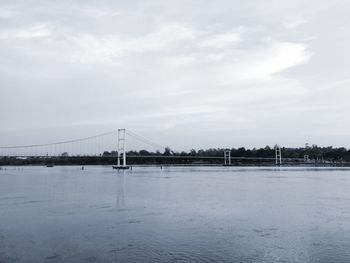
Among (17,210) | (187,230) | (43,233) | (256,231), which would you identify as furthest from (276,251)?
(17,210)

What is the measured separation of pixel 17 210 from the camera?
18000 mm

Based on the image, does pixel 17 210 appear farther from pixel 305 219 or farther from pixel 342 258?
pixel 342 258

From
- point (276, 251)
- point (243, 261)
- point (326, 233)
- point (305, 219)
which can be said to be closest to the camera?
point (243, 261)

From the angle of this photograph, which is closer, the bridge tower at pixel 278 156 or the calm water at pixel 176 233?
the calm water at pixel 176 233

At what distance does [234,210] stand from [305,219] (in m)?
3.50

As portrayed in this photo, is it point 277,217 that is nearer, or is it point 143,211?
point 277,217

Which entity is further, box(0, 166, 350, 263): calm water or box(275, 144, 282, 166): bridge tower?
box(275, 144, 282, 166): bridge tower

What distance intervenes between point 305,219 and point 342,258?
235 inches

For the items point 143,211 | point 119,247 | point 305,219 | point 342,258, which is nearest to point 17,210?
point 143,211

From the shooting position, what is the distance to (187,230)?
13070 mm

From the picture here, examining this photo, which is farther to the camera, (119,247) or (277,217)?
(277,217)

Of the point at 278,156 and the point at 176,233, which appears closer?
the point at 176,233

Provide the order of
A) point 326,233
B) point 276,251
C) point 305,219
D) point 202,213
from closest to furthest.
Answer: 1. point 276,251
2. point 326,233
3. point 305,219
4. point 202,213

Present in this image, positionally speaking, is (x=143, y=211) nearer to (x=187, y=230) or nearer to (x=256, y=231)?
(x=187, y=230)
